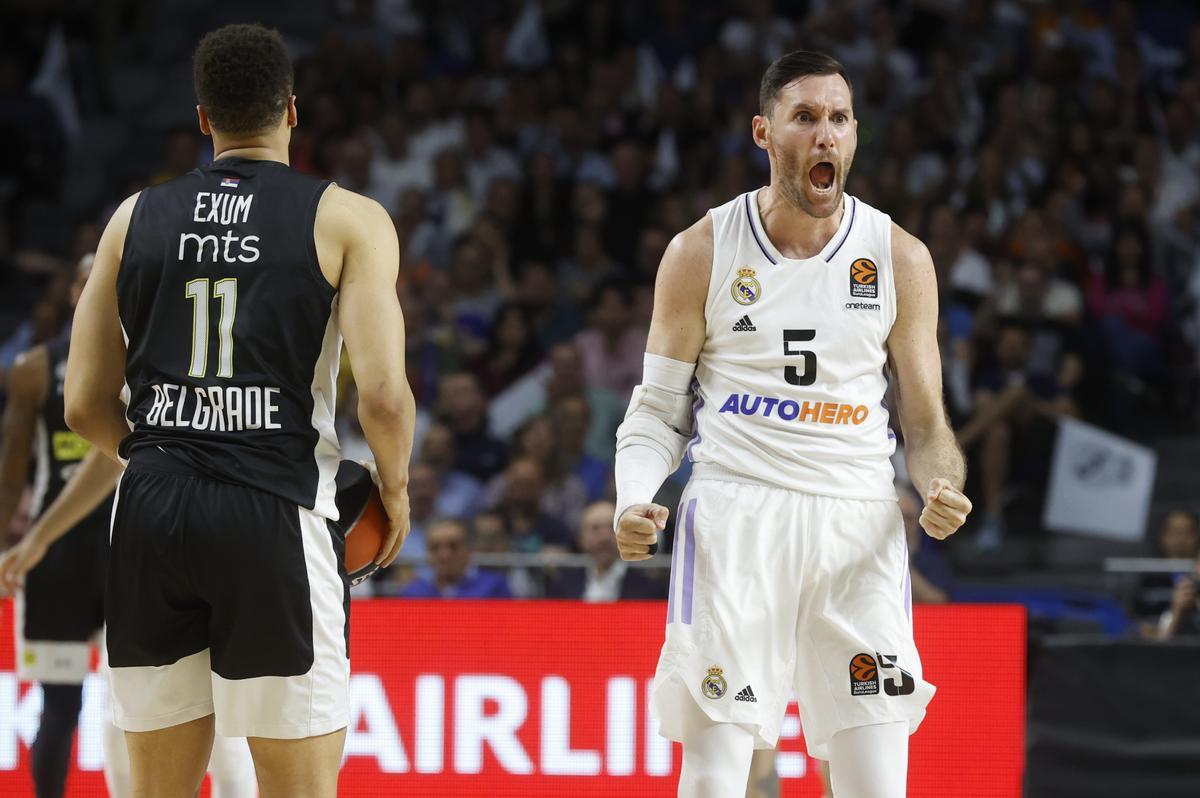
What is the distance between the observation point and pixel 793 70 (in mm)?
4016

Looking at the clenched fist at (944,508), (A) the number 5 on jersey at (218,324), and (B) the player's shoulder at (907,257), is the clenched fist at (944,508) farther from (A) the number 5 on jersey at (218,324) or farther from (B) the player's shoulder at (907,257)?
(A) the number 5 on jersey at (218,324)

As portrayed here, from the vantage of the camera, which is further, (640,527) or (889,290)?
(889,290)

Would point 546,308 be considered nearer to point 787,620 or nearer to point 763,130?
point 763,130

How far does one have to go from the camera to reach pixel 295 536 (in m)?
3.52

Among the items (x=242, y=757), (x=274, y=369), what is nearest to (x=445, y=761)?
(x=242, y=757)

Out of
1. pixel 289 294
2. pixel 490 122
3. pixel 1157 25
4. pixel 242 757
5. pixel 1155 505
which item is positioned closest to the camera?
pixel 289 294

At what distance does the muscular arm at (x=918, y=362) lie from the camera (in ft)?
13.1

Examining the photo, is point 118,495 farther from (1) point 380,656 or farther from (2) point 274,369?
(1) point 380,656

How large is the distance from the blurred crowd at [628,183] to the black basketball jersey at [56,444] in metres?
2.67

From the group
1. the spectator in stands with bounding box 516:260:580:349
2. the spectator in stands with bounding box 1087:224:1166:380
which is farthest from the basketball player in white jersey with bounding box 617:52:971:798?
the spectator in stands with bounding box 1087:224:1166:380

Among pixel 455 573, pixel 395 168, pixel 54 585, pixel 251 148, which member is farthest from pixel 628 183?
pixel 251 148

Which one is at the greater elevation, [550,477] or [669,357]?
[669,357]

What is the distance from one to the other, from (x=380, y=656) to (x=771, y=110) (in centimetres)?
297

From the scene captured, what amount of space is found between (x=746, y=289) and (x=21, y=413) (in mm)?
2987
